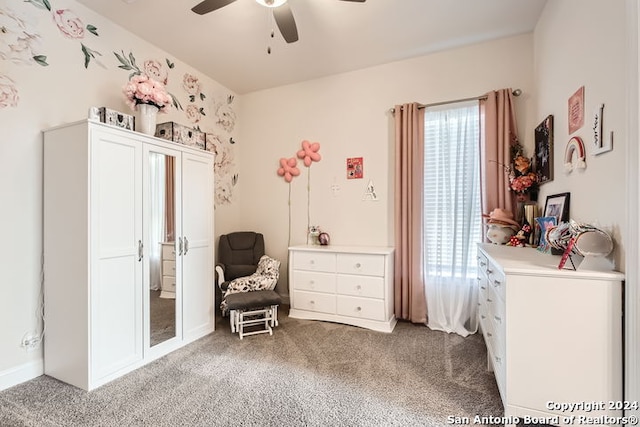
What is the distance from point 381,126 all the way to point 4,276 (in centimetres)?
344

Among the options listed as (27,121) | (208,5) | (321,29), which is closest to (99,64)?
(27,121)

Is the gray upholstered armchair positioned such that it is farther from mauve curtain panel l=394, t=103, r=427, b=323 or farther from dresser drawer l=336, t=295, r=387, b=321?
mauve curtain panel l=394, t=103, r=427, b=323

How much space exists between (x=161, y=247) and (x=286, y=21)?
2030 mm

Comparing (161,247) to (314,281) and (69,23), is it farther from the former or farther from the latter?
(69,23)

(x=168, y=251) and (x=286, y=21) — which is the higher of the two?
(x=286, y=21)

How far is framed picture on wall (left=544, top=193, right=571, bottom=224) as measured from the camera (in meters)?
1.88

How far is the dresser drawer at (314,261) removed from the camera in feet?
10.1

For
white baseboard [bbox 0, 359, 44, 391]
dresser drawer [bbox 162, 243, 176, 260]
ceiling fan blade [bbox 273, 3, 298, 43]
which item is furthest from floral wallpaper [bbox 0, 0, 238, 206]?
white baseboard [bbox 0, 359, 44, 391]

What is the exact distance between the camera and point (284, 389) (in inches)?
75.5

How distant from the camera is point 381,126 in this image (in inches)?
130

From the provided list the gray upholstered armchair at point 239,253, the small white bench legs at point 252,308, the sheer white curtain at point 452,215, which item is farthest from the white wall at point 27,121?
the sheer white curtain at point 452,215

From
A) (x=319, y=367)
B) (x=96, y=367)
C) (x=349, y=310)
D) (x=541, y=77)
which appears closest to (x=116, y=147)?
(x=96, y=367)

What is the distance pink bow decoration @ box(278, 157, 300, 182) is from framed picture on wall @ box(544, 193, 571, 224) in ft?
8.41

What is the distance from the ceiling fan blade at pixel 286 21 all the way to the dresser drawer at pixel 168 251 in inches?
77.8
